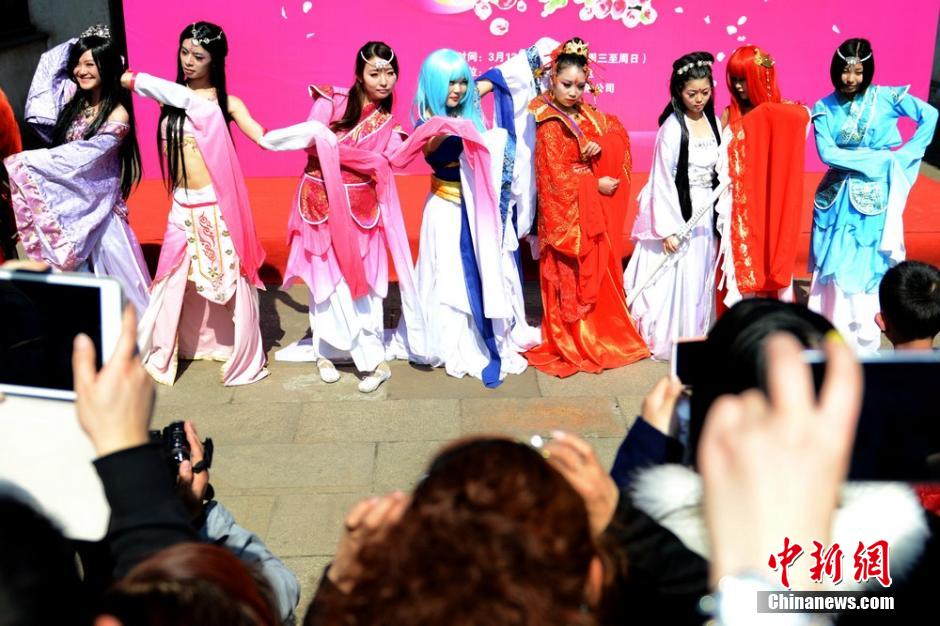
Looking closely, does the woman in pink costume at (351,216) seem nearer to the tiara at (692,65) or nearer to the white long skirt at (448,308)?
the white long skirt at (448,308)

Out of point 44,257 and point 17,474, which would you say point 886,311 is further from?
point 44,257

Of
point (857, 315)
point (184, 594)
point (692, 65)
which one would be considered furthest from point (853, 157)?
point (184, 594)

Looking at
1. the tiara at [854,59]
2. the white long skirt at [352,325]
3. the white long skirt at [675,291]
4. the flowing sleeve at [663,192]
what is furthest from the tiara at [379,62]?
the tiara at [854,59]

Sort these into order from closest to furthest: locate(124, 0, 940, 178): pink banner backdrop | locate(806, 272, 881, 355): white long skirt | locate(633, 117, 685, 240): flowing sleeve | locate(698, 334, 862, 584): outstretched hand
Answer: locate(698, 334, 862, 584): outstretched hand < locate(633, 117, 685, 240): flowing sleeve < locate(806, 272, 881, 355): white long skirt < locate(124, 0, 940, 178): pink banner backdrop

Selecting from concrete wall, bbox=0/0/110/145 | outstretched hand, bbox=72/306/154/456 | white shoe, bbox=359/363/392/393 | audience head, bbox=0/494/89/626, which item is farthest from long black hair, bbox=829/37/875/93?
concrete wall, bbox=0/0/110/145

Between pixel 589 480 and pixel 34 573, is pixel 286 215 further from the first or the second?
pixel 34 573

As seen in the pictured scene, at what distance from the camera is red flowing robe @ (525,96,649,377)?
448cm

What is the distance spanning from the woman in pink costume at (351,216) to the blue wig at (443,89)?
135mm

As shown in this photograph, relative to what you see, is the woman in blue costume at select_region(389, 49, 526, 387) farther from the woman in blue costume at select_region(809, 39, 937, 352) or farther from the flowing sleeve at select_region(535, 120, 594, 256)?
the woman in blue costume at select_region(809, 39, 937, 352)

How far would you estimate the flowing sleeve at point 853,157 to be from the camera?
447 cm

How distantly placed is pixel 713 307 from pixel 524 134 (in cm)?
128

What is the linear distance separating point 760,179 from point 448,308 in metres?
1.56

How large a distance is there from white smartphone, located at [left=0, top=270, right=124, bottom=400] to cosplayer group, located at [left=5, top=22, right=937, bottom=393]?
2723 mm

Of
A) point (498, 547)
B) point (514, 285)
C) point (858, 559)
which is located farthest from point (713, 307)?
point (498, 547)
